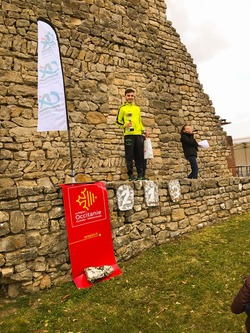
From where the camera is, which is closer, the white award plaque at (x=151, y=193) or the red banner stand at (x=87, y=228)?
the red banner stand at (x=87, y=228)

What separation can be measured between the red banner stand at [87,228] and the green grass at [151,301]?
281mm

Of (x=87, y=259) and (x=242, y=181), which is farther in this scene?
(x=242, y=181)

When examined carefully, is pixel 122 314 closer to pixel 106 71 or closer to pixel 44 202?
pixel 44 202

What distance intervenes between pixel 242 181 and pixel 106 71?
15.0 ft

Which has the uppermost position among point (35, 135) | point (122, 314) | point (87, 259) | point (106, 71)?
point (106, 71)

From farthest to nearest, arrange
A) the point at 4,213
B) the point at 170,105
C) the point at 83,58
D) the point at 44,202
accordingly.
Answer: the point at 170,105 < the point at 83,58 < the point at 44,202 < the point at 4,213

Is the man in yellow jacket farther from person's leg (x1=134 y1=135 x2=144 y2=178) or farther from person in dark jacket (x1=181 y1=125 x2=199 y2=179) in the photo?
person in dark jacket (x1=181 y1=125 x2=199 y2=179)

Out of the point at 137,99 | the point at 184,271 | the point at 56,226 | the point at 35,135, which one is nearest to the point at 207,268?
the point at 184,271

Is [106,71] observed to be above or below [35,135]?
above

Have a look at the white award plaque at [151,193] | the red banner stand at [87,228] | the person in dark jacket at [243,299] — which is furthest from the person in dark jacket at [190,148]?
the person in dark jacket at [243,299]

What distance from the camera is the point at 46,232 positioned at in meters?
4.24

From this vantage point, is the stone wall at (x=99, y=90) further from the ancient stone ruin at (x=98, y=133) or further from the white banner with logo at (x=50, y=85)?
the white banner with logo at (x=50, y=85)

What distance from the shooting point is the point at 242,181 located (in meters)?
7.86

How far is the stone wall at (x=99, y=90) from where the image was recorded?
6.48m
